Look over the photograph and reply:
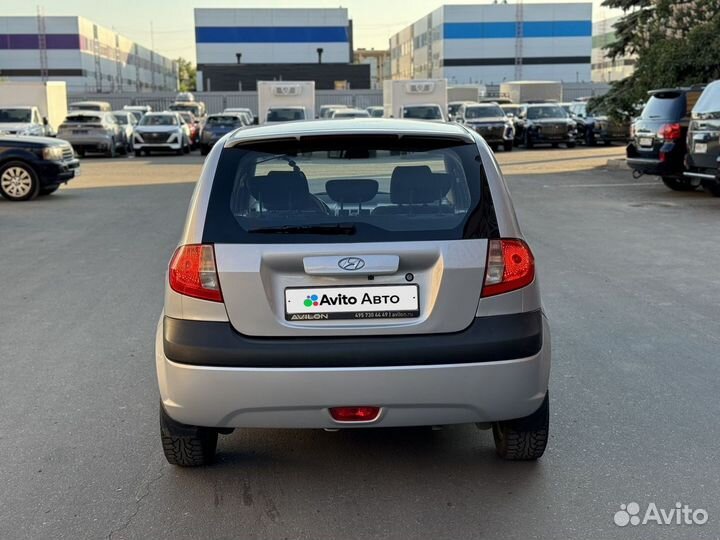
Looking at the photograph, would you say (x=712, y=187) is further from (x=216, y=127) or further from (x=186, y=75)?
(x=186, y=75)

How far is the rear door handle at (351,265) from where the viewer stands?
3.67 meters

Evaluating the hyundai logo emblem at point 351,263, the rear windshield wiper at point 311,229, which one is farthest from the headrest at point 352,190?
the hyundai logo emblem at point 351,263

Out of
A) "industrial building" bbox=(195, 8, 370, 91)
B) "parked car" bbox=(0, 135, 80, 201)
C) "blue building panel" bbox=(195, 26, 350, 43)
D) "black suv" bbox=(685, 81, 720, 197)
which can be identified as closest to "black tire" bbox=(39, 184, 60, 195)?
"parked car" bbox=(0, 135, 80, 201)

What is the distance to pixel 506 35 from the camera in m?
84.3

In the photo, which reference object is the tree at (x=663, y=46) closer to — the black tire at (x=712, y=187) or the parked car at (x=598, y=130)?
the black tire at (x=712, y=187)

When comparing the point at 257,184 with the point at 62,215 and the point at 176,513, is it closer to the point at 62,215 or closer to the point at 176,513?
the point at 176,513

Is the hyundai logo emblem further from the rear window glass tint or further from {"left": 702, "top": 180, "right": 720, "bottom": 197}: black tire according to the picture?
the rear window glass tint

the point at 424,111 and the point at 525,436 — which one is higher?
the point at 424,111

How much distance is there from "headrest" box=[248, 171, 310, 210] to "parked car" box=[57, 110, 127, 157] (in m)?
28.2

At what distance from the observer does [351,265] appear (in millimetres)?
3678

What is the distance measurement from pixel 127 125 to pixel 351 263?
32.6 metres

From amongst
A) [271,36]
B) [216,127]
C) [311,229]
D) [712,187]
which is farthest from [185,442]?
[271,36]

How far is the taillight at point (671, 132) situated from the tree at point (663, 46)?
20.0ft

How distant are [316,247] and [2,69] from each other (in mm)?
88968
